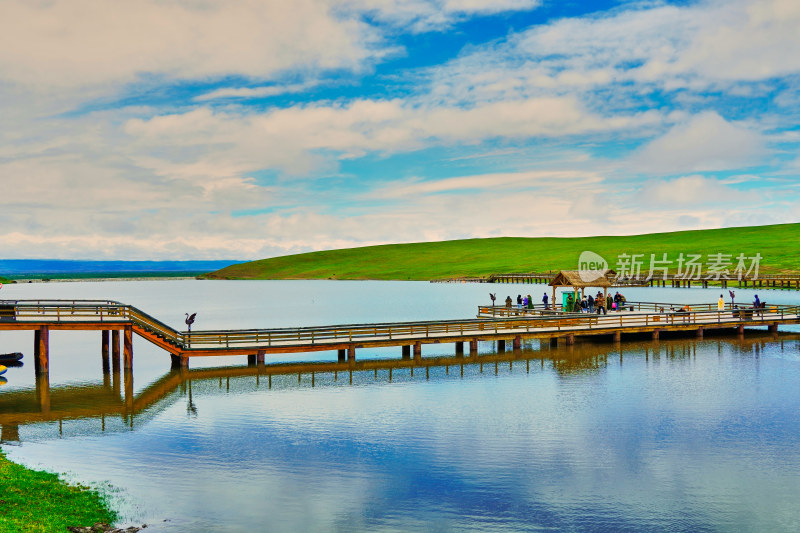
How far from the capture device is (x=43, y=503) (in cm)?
1658

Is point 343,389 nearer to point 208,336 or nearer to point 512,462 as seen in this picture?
point 208,336

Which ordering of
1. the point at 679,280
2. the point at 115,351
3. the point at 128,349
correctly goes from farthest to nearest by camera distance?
the point at 679,280 → the point at 115,351 → the point at 128,349

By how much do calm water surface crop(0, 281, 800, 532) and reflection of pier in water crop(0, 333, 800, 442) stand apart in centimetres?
27

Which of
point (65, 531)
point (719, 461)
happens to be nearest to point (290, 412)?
point (65, 531)

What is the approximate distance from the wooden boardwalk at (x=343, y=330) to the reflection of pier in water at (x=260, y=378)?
1155 millimetres

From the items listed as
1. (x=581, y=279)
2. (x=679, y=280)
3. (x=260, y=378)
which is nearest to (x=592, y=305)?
(x=581, y=279)

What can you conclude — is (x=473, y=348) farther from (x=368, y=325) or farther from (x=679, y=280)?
(x=679, y=280)

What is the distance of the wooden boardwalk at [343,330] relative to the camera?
127ft

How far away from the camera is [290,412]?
28500 mm

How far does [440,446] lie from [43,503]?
11608 millimetres

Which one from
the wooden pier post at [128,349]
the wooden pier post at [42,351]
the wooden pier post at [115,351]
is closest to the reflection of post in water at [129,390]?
the wooden pier post at [128,349]

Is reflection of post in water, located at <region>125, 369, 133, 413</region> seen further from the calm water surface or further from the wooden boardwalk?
the wooden boardwalk

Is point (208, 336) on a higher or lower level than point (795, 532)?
higher

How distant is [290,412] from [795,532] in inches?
729
